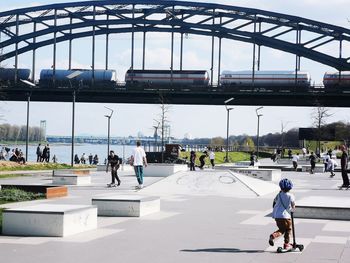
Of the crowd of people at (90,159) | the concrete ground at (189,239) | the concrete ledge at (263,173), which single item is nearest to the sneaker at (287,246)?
the concrete ground at (189,239)

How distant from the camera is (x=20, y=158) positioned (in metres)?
48.3

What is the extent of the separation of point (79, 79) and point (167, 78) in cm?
1143

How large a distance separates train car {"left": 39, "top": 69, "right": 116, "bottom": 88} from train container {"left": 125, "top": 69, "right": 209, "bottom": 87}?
2.61 meters

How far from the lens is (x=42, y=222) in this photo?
12.1m

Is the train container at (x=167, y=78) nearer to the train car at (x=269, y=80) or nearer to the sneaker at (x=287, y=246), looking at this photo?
the train car at (x=269, y=80)

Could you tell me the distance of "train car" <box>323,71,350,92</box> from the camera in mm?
78625

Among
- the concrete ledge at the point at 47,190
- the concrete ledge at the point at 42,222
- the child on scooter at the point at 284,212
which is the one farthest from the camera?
the concrete ledge at the point at 47,190

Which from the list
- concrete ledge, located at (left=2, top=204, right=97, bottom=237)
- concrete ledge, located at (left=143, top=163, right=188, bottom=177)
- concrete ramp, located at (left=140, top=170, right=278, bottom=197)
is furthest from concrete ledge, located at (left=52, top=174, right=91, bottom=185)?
concrete ledge, located at (left=2, top=204, right=97, bottom=237)

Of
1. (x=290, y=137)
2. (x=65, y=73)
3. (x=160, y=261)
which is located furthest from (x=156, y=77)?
(x=290, y=137)

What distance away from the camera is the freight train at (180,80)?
263ft

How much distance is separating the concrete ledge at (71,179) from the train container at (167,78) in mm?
55910

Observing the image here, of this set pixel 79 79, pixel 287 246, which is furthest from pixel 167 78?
pixel 287 246

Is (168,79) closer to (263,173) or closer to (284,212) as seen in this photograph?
(263,173)

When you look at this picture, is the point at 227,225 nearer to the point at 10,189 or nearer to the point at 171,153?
the point at 10,189
